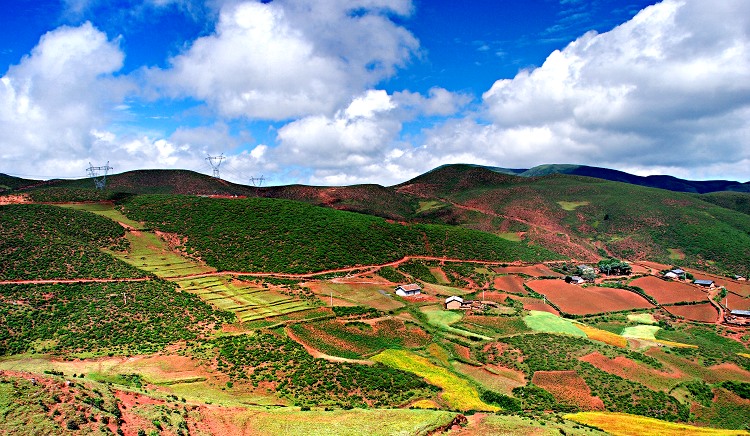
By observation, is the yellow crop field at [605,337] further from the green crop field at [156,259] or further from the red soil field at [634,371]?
the green crop field at [156,259]

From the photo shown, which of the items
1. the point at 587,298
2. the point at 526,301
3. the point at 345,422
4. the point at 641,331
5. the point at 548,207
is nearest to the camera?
the point at 345,422

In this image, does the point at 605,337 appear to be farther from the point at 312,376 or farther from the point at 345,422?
the point at 345,422

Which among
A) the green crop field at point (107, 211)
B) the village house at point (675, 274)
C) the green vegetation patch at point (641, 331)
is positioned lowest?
the green vegetation patch at point (641, 331)

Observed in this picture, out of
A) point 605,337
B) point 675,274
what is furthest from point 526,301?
point 675,274

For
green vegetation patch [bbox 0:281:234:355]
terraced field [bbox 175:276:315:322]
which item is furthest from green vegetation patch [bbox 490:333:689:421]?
green vegetation patch [bbox 0:281:234:355]

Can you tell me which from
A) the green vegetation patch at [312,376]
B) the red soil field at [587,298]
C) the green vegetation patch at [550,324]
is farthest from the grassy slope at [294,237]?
the green vegetation patch at [550,324]
